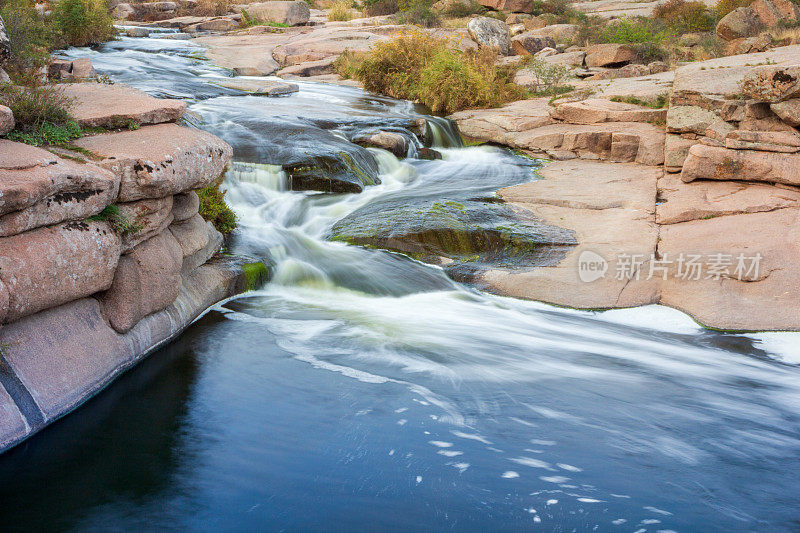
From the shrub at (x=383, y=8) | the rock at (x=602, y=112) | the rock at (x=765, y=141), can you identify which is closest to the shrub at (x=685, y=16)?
the rock at (x=602, y=112)

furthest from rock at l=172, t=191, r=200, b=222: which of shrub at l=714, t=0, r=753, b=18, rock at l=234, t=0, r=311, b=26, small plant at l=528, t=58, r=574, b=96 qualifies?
rock at l=234, t=0, r=311, b=26

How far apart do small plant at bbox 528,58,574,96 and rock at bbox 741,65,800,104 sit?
6694 mm

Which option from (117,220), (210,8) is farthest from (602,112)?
(210,8)

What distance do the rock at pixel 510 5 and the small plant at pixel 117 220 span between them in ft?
90.5

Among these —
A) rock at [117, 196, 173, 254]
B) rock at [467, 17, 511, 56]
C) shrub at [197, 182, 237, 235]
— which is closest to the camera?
rock at [117, 196, 173, 254]

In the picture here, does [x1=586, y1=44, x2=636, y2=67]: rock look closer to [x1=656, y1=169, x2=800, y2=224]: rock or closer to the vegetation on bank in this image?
the vegetation on bank

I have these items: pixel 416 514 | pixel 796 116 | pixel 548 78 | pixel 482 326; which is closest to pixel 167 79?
pixel 548 78

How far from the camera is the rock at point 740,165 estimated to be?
29.6 ft

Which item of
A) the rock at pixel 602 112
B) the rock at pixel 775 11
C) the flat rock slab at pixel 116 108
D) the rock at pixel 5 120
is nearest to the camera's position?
the rock at pixel 5 120

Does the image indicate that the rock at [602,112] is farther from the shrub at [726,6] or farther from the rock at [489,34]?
the shrub at [726,6]

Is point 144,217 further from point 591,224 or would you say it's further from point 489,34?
point 489,34

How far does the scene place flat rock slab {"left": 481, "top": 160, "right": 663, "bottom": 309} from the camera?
7520mm

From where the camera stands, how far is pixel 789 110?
9.23m

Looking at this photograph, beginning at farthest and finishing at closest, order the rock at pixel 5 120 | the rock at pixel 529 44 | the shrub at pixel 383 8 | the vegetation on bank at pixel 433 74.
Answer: the shrub at pixel 383 8 → the rock at pixel 529 44 → the vegetation on bank at pixel 433 74 → the rock at pixel 5 120
